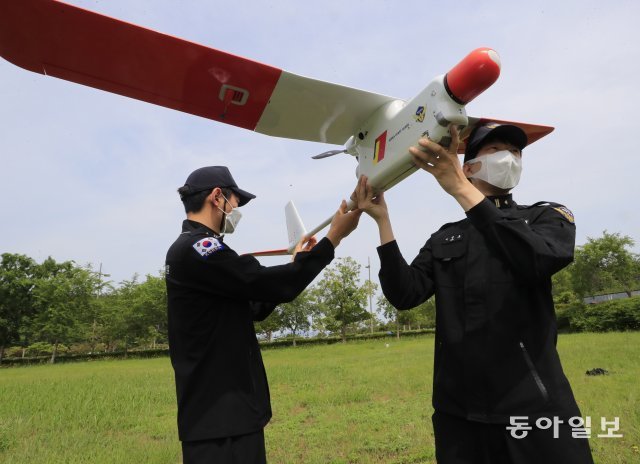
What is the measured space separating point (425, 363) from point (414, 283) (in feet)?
44.7

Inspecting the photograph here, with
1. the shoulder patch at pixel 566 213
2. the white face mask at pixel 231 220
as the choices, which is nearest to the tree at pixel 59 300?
the white face mask at pixel 231 220

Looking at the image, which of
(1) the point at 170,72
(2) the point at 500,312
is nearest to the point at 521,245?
(2) the point at 500,312

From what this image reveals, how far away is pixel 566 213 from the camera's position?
2.17m

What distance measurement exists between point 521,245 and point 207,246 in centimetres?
170

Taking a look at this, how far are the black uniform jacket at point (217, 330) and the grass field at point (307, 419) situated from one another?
3856 mm

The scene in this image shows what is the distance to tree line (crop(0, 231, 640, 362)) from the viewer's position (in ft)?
121

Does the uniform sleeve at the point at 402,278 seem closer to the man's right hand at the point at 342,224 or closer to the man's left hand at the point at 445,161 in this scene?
the man's right hand at the point at 342,224

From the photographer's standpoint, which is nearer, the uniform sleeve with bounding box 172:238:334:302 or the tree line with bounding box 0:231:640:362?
the uniform sleeve with bounding box 172:238:334:302

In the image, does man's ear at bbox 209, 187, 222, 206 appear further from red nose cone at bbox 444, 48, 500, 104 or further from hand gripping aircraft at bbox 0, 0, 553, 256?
red nose cone at bbox 444, 48, 500, 104

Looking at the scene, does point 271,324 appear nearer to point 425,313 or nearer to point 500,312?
point 425,313

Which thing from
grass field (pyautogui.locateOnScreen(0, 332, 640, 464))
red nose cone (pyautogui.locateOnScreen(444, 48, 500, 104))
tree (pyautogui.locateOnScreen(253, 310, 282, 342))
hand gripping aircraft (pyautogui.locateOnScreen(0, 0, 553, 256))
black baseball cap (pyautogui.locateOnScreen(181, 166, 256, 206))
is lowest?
grass field (pyautogui.locateOnScreen(0, 332, 640, 464))

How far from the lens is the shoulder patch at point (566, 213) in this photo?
2131 millimetres

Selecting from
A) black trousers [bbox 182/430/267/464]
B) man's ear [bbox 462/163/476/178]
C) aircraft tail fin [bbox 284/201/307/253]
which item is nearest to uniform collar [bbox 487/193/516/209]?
man's ear [bbox 462/163/476/178]

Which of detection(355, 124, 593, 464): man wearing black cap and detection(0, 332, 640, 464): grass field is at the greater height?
detection(355, 124, 593, 464): man wearing black cap
